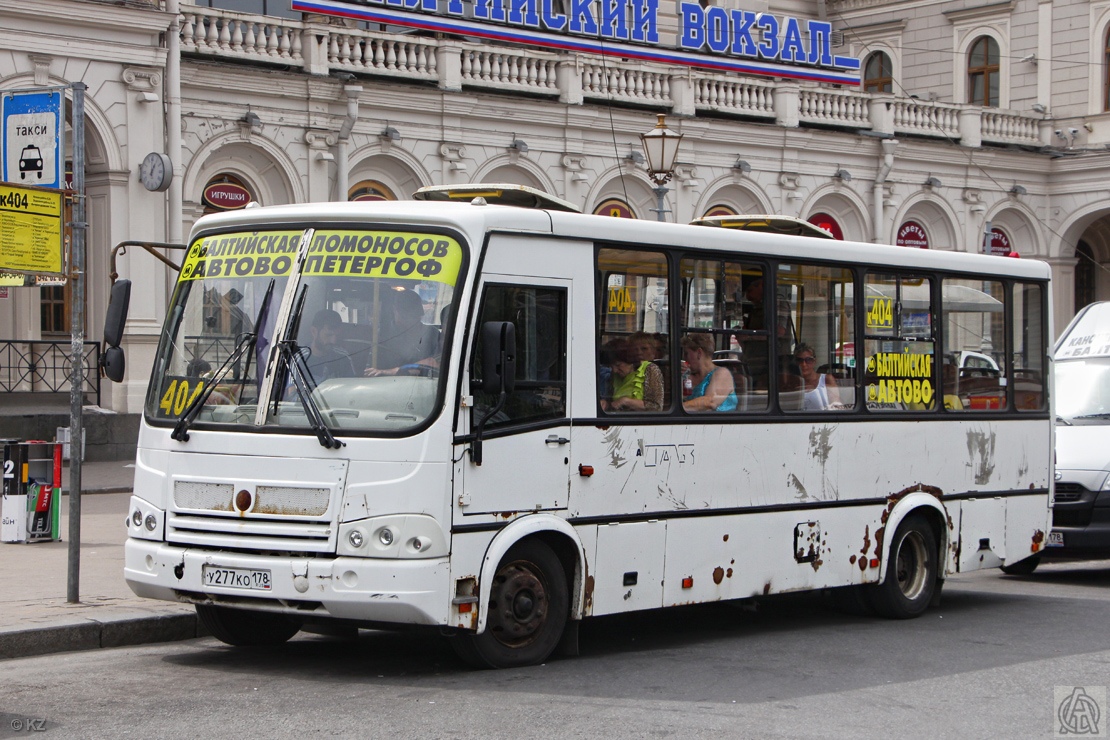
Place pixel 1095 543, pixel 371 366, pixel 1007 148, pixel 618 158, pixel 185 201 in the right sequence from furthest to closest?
pixel 1007 148, pixel 618 158, pixel 185 201, pixel 1095 543, pixel 371 366

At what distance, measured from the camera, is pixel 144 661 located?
9.37 metres

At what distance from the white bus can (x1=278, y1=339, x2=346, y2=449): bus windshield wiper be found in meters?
0.01

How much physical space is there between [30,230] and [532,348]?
12.3 feet

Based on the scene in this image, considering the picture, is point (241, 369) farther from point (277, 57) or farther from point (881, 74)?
point (881, 74)

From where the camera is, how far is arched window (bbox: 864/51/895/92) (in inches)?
1768

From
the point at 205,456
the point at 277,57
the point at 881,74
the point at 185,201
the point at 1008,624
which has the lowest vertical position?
the point at 1008,624

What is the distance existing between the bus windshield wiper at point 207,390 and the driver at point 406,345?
79 cm

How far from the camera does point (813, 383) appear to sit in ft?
36.6

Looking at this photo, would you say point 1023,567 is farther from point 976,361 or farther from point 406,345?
point 406,345

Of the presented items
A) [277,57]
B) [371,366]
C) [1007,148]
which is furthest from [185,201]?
[1007,148]

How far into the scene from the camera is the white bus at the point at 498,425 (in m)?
8.54

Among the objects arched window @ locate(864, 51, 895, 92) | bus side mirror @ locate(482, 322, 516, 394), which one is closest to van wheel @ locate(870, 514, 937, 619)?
bus side mirror @ locate(482, 322, 516, 394)

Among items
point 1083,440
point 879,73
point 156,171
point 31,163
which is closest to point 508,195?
point 31,163

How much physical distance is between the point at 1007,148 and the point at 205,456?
31954mm
